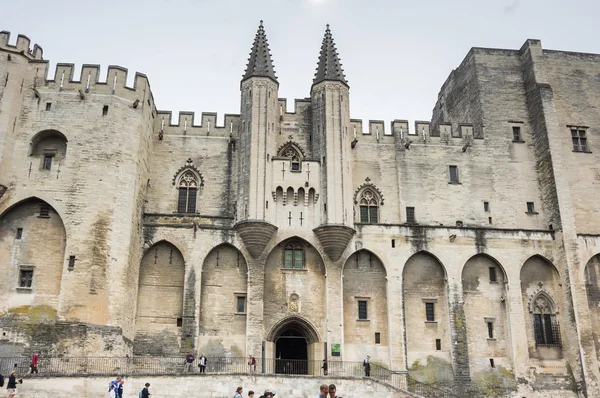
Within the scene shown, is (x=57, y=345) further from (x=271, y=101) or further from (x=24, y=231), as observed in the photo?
(x=271, y=101)

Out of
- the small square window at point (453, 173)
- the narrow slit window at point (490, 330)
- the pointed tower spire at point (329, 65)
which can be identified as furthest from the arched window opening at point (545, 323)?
the pointed tower spire at point (329, 65)

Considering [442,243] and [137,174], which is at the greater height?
[137,174]

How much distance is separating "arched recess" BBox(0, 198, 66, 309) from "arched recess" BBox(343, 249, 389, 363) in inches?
535

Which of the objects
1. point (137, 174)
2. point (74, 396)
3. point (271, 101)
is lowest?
point (74, 396)

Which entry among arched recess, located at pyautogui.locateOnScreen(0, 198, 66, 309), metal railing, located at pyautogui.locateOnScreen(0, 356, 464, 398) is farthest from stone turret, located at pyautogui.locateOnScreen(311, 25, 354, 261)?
arched recess, located at pyautogui.locateOnScreen(0, 198, 66, 309)

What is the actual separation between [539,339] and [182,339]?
1774 cm

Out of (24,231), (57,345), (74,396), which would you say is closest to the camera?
(74,396)

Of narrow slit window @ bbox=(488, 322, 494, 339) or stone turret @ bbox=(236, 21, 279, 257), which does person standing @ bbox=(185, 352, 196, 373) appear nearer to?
stone turret @ bbox=(236, 21, 279, 257)

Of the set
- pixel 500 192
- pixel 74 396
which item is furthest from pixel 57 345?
pixel 500 192

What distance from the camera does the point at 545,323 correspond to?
32969mm

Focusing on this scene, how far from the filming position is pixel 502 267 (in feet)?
108

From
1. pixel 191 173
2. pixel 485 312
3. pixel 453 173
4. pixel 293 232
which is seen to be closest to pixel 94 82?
pixel 191 173

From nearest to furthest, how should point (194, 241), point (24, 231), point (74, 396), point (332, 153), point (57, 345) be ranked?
point (74, 396)
point (57, 345)
point (24, 231)
point (194, 241)
point (332, 153)

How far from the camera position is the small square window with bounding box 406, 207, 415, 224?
114 feet
